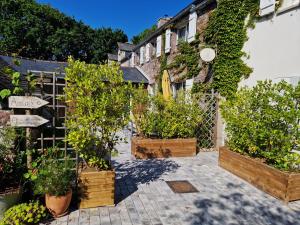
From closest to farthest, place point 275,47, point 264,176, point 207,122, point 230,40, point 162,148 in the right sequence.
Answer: point 264,176 < point 275,47 < point 162,148 < point 230,40 < point 207,122

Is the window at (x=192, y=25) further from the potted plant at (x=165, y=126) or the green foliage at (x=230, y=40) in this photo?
the potted plant at (x=165, y=126)

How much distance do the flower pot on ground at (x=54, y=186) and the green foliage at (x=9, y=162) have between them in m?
0.29

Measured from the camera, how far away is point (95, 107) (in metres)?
3.84

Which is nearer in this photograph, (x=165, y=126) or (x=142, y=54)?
(x=165, y=126)

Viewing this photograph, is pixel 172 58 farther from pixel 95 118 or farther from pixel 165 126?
pixel 95 118

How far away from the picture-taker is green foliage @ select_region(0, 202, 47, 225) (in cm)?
321

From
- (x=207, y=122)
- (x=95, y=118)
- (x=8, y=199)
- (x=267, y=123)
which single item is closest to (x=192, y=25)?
(x=207, y=122)

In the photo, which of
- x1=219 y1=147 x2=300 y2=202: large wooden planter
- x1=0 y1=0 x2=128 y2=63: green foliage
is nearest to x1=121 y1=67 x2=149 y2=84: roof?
x1=219 y1=147 x2=300 y2=202: large wooden planter

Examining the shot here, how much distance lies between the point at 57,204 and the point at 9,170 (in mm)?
885

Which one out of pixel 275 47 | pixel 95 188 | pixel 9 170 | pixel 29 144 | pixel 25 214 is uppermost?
pixel 275 47

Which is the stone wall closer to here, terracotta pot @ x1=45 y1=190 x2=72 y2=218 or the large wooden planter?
the large wooden planter

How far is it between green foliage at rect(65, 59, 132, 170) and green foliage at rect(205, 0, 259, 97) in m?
4.94

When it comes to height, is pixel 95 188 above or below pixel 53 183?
below

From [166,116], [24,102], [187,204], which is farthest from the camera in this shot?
[166,116]
